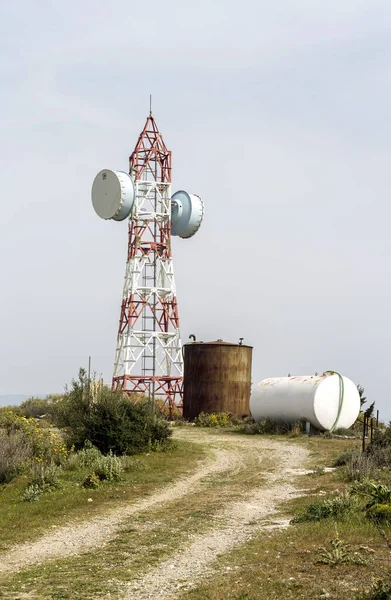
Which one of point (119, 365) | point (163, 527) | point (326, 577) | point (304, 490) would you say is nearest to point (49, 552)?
point (163, 527)

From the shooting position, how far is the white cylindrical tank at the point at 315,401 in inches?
1250

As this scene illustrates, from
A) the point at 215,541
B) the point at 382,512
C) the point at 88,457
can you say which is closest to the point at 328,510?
the point at 382,512

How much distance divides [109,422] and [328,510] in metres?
11.3

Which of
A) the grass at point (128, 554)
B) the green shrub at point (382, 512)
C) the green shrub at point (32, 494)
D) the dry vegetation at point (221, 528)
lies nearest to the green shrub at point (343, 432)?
the dry vegetation at point (221, 528)

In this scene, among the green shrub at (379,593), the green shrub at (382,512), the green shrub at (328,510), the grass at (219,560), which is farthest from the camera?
the green shrub at (328,510)

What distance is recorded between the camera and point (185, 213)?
4856 cm

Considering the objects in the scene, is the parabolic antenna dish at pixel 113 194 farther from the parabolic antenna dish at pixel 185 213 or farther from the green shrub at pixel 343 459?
the green shrub at pixel 343 459

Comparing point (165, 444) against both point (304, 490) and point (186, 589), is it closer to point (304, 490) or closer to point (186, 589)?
point (304, 490)

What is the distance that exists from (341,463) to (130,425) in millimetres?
6920

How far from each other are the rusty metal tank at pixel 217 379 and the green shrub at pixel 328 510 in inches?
1028

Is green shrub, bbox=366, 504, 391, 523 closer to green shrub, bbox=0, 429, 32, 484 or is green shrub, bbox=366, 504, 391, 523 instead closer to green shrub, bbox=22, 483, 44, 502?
green shrub, bbox=22, 483, 44, 502

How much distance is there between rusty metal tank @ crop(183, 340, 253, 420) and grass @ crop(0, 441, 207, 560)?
56.3 feet

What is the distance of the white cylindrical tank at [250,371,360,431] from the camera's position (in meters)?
31.8

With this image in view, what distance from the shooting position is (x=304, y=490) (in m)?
17.8
